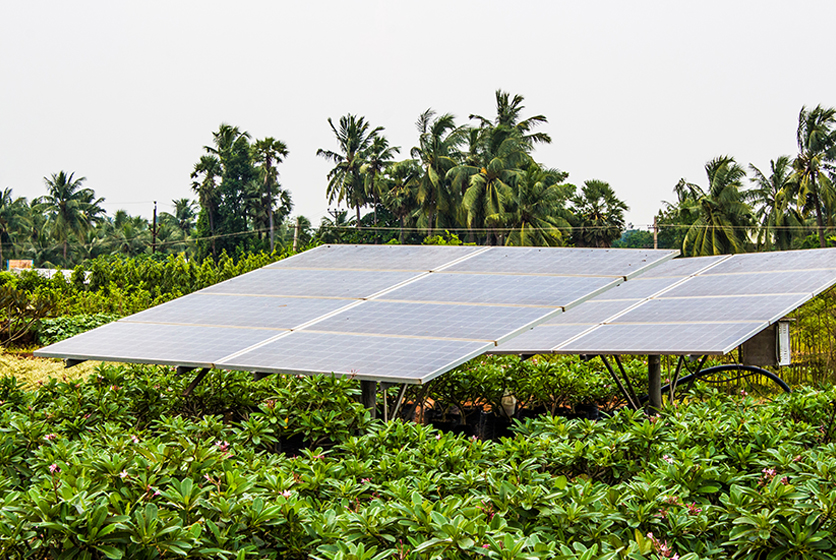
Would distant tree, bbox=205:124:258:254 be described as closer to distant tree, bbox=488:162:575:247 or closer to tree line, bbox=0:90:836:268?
tree line, bbox=0:90:836:268

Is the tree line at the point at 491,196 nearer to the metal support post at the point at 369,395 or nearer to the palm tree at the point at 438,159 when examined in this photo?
the palm tree at the point at 438,159

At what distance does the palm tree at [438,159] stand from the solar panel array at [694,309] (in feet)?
147

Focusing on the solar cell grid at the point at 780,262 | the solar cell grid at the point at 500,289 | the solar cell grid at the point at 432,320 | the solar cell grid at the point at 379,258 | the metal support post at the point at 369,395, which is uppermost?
the solar cell grid at the point at 379,258

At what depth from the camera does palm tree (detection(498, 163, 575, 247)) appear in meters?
50.5

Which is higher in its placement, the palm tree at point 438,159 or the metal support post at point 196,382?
the palm tree at point 438,159

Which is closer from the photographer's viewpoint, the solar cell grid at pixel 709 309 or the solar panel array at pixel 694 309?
the solar panel array at pixel 694 309

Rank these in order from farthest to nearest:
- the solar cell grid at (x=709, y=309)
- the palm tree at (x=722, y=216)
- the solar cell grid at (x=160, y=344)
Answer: the palm tree at (x=722, y=216) < the solar cell grid at (x=709, y=309) < the solar cell grid at (x=160, y=344)

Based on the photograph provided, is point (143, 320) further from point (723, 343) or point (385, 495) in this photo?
point (723, 343)

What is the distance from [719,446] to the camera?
214 inches

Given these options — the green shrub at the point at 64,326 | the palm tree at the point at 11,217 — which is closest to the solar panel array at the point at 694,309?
the green shrub at the point at 64,326

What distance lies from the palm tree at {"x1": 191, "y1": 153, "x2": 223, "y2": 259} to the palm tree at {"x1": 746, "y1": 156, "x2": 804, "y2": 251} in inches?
1754

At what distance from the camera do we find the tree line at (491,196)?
50750 millimetres

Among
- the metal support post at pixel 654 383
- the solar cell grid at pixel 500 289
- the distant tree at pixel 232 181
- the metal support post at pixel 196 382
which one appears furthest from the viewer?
the distant tree at pixel 232 181

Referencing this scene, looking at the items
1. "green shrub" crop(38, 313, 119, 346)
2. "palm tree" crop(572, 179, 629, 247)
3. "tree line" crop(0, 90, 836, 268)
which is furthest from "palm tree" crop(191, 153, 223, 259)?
"green shrub" crop(38, 313, 119, 346)
